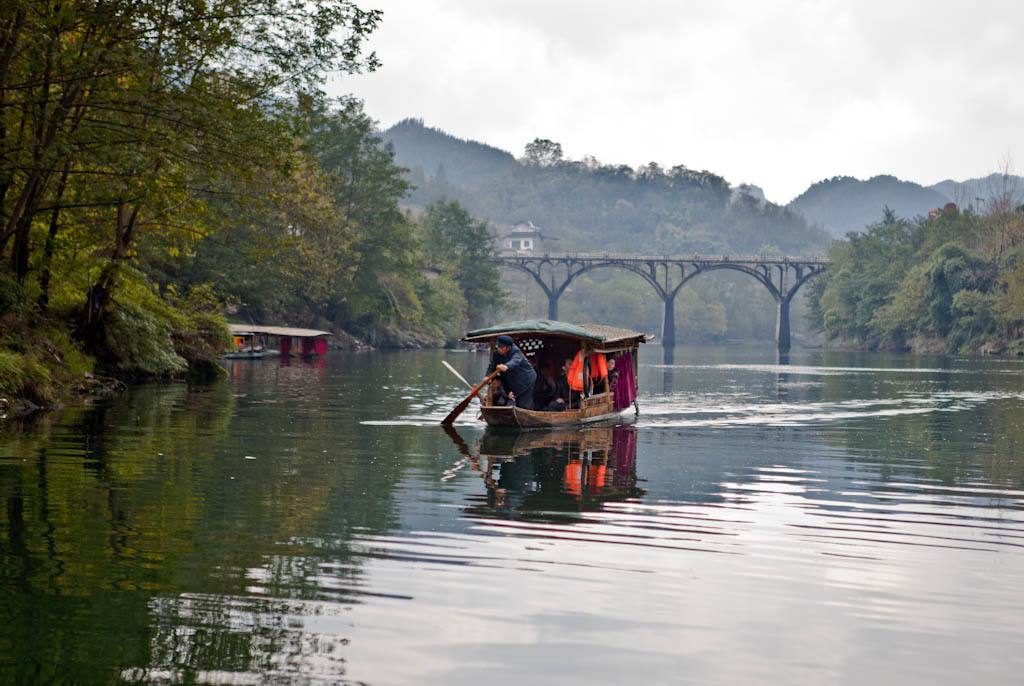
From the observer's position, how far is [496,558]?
10445 millimetres

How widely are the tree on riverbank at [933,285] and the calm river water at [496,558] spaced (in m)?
77.1

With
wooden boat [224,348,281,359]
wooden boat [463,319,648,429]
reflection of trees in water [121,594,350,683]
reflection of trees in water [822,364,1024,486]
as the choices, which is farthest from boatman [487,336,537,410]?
wooden boat [224,348,281,359]

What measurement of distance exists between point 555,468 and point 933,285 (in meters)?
89.6

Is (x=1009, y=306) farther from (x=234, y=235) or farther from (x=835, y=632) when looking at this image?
(x=835, y=632)

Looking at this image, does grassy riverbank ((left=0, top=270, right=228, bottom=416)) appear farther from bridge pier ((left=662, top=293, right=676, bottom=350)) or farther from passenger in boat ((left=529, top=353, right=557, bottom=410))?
bridge pier ((left=662, top=293, right=676, bottom=350))

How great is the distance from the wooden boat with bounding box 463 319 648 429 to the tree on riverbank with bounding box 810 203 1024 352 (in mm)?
67033

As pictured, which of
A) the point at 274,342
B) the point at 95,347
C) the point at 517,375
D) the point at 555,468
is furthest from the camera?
the point at 274,342

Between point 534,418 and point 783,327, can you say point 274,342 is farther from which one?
point 783,327

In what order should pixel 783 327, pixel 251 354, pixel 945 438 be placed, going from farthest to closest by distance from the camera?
1. pixel 783 327
2. pixel 251 354
3. pixel 945 438

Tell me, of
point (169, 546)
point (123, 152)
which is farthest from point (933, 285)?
point (169, 546)

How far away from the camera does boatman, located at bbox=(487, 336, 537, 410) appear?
2344 cm

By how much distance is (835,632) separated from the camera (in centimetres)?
821

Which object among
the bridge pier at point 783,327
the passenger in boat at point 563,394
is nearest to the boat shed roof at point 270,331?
the passenger in boat at point 563,394

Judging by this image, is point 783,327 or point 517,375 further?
point 783,327
